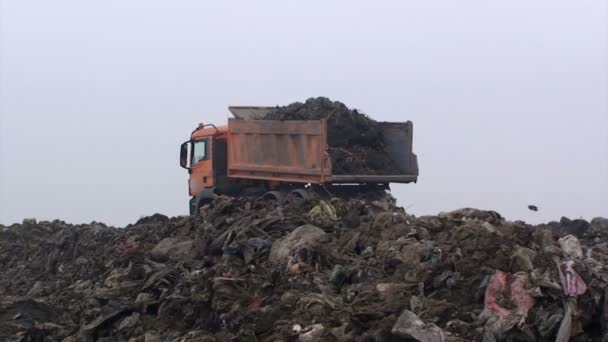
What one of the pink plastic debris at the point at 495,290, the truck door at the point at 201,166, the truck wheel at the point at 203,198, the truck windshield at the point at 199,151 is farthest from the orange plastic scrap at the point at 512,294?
the truck windshield at the point at 199,151

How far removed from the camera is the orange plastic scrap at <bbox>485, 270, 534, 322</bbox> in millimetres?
7551

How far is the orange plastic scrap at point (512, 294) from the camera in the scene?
24.8ft

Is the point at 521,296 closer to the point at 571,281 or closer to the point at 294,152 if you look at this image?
the point at 571,281

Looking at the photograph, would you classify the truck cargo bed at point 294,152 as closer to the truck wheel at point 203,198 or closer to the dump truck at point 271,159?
the dump truck at point 271,159

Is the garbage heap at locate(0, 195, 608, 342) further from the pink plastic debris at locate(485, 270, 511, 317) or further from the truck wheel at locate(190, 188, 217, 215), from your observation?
the truck wheel at locate(190, 188, 217, 215)

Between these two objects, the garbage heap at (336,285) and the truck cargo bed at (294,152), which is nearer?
the garbage heap at (336,285)

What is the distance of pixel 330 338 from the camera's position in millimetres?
7688

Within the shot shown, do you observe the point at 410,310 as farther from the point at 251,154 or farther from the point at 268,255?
the point at 251,154

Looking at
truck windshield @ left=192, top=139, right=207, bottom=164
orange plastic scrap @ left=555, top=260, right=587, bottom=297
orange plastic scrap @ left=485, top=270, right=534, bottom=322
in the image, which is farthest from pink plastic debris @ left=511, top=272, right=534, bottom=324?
truck windshield @ left=192, top=139, right=207, bottom=164

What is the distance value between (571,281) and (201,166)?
46.9 feet

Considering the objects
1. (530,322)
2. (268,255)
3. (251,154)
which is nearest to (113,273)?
(268,255)

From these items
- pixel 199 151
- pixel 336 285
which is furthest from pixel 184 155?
pixel 336 285

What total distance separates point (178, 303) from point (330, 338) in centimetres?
234

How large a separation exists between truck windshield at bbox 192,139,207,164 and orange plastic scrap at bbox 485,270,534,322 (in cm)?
1365
